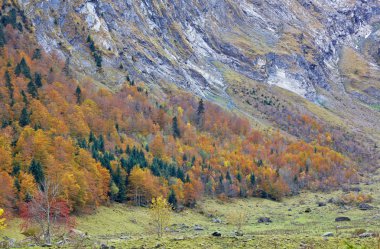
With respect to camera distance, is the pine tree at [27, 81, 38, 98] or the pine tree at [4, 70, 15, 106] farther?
the pine tree at [27, 81, 38, 98]

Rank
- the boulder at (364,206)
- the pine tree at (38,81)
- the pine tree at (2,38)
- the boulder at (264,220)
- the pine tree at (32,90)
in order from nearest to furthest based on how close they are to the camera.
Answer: the boulder at (264,220) → the boulder at (364,206) → the pine tree at (32,90) → the pine tree at (38,81) → the pine tree at (2,38)

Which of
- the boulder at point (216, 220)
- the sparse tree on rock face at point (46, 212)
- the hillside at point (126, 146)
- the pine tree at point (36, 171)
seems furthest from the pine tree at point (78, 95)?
the sparse tree on rock face at point (46, 212)

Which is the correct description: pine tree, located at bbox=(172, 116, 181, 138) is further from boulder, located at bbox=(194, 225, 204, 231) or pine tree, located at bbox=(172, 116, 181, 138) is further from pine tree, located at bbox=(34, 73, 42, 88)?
boulder, located at bbox=(194, 225, 204, 231)

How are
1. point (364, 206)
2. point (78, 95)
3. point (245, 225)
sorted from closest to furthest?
point (245, 225), point (364, 206), point (78, 95)

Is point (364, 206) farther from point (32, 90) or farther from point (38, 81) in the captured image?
point (38, 81)

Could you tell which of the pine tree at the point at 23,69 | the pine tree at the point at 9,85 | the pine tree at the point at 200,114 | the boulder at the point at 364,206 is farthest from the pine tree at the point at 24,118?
the boulder at the point at 364,206

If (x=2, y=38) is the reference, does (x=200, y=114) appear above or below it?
below

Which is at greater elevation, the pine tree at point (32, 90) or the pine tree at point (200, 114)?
the pine tree at point (200, 114)

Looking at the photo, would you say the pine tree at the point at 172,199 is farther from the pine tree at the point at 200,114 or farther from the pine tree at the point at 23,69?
the pine tree at the point at 200,114

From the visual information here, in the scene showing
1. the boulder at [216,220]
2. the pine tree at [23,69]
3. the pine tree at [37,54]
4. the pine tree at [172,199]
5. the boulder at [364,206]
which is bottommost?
the boulder at [216,220]

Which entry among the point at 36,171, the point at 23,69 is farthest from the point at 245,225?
the point at 23,69

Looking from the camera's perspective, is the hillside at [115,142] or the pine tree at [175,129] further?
the pine tree at [175,129]

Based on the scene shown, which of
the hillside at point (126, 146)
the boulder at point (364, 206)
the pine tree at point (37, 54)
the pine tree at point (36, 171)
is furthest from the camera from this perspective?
the pine tree at point (37, 54)

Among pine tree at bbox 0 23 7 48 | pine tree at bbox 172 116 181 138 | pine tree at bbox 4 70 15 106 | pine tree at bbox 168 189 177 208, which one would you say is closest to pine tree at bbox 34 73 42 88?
pine tree at bbox 4 70 15 106
